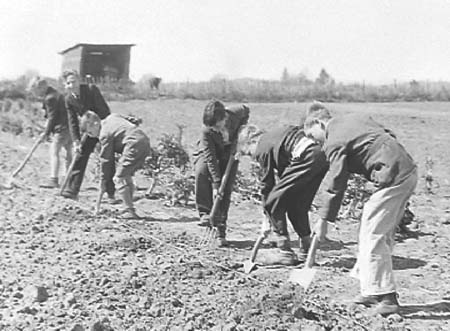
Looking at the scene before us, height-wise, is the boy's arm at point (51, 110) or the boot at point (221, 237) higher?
the boy's arm at point (51, 110)

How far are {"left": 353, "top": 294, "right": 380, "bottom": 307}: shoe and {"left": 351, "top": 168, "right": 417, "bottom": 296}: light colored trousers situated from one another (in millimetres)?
95

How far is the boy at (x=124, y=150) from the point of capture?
30.3ft

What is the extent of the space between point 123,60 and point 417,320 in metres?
35.9

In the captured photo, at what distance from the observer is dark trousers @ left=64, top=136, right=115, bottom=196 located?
1041 centimetres

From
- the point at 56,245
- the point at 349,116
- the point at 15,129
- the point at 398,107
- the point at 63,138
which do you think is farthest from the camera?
the point at 398,107

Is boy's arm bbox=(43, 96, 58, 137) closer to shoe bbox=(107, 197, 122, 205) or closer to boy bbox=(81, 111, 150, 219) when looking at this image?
shoe bbox=(107, 197, 122, 205)

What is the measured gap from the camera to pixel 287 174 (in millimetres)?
7012

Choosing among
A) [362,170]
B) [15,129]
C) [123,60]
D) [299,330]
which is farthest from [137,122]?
[123,60]

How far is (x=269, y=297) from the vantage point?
5.66 meters

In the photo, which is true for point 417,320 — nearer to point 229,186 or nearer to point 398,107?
point 229,186

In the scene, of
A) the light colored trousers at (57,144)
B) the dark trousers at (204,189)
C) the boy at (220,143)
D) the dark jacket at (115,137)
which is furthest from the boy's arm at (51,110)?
the boy at (220,143)

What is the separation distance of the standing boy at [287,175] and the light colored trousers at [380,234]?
1324 millimetres

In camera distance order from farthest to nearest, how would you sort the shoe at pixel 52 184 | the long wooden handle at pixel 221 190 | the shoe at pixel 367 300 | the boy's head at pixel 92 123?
the shoe at pixel 52 184, the boy's head at pixel 92 123, the long wooden handle at pixel 221 190, the shoe at pixel 367 300

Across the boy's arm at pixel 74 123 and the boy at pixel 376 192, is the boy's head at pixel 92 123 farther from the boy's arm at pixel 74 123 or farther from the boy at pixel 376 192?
the boy at pixel 376 192
